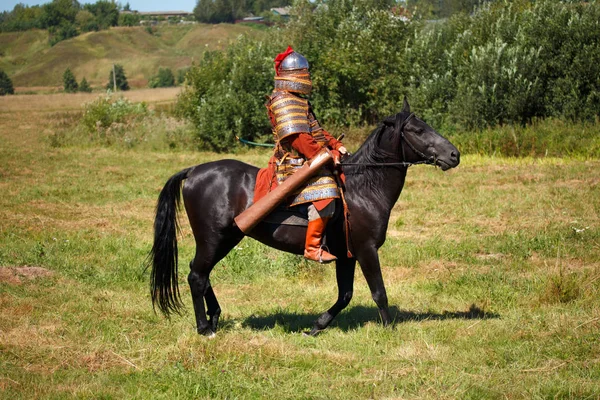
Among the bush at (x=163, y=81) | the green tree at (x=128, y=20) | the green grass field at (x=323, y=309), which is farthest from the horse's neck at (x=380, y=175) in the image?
the green tree at (x=128, y=20)

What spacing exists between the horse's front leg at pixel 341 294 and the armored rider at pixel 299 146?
592 mm

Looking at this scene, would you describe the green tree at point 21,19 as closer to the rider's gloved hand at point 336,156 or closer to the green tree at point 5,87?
the green tree at point 5,87

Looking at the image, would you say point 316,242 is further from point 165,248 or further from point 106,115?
point 106,115

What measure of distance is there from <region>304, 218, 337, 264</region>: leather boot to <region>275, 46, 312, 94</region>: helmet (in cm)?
128

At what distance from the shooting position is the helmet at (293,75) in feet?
22.8

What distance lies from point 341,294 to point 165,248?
1.91 metres

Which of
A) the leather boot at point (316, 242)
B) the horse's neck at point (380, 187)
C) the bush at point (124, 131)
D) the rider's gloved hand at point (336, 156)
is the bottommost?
the bush at point (124, 131)

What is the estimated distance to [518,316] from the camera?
7773mm

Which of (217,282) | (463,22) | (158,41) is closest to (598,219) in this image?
(217,282)

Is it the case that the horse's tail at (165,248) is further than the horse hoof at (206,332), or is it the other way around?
the horse's tail at (165,248)

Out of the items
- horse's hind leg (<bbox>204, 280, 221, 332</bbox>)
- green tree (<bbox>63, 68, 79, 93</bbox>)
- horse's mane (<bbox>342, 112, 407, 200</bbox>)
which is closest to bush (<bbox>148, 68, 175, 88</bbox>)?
green tree (<bbox>63, 68, 79, 93</bbox>)

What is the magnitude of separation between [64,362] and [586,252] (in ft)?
23.5

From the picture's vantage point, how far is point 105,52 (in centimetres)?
10931

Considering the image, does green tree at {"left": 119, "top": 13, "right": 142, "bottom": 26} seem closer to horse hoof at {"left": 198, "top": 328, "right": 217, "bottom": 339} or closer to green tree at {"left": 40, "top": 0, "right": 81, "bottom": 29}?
green tree at {"left": 40, "top": 0, "right": 81, "bottom": 29}
